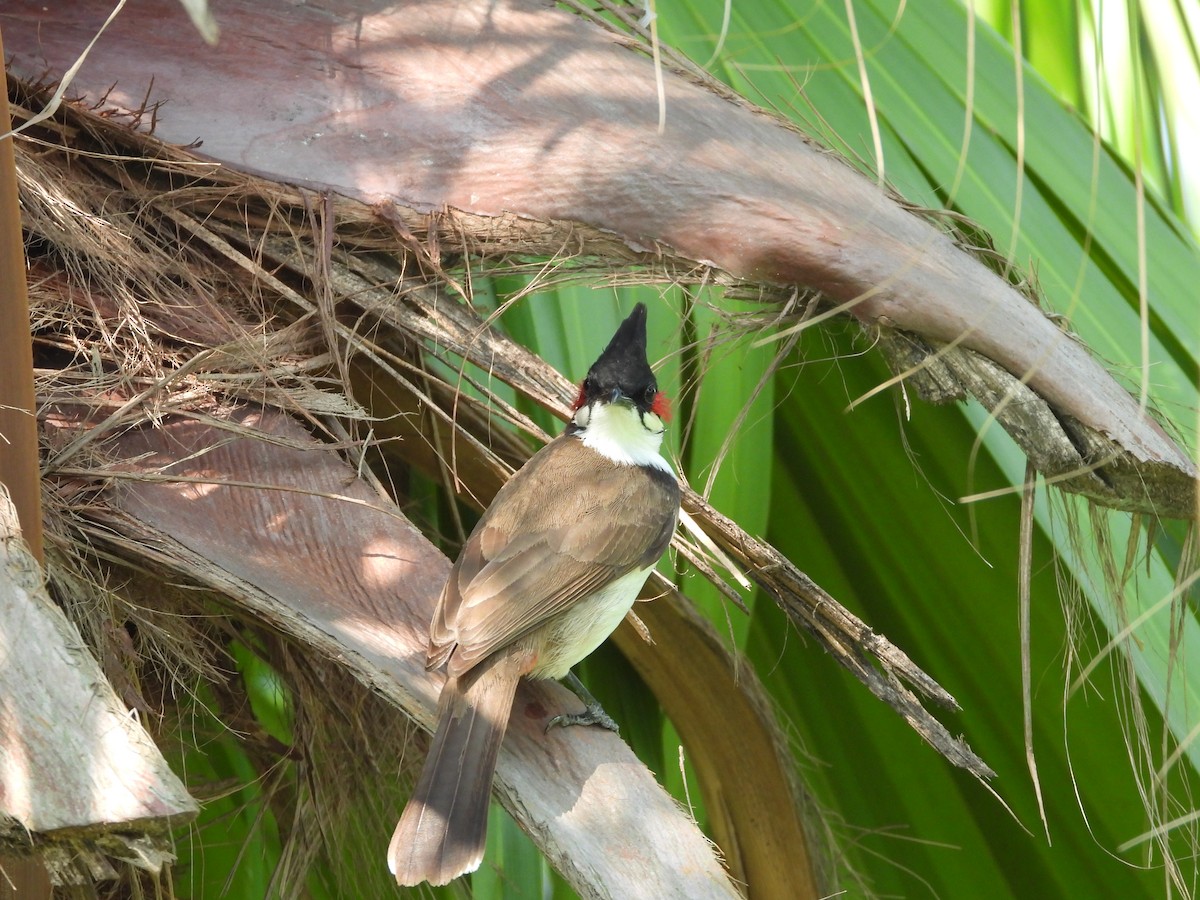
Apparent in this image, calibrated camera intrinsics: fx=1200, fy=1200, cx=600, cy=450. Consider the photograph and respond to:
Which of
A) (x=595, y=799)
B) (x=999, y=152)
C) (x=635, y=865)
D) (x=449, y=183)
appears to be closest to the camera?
(x=635, y=865)

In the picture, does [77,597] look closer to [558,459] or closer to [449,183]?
A: [449,183]

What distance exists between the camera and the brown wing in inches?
72.1

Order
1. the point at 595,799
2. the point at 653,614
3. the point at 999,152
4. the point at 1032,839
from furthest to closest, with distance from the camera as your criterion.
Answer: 1. the point at 1032,839
2. the point at 999,152
3. the point at 653,614
4. the point at 595,799

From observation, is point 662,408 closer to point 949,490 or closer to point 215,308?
point 949,490

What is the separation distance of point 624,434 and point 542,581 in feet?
1.48

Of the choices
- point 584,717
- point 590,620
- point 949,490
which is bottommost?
point 590,620

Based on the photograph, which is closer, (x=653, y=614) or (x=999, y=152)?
(x=653, y=614)

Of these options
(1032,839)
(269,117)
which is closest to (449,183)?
(269,117)

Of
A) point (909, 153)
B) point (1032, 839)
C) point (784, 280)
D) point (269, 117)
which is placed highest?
point (909, 153)

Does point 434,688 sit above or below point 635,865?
below

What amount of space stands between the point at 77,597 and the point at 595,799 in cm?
70

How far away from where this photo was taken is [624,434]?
2.31 metres

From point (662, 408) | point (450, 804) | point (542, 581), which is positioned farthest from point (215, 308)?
point (662, 408)

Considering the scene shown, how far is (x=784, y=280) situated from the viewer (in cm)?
167
